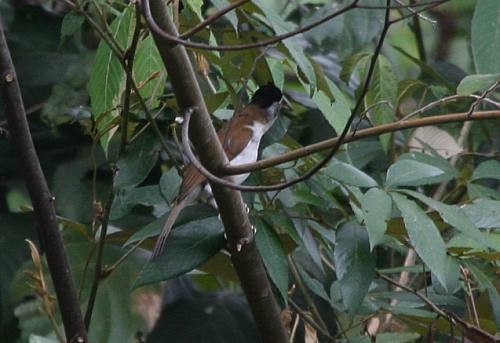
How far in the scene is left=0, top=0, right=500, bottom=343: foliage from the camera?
175 centimetres

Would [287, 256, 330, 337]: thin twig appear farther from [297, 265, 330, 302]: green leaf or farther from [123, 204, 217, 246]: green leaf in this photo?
[123, 204, 217, 246]: green leaf

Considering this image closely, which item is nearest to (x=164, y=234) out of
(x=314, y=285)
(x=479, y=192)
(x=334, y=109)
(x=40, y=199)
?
(x=40, y=199)

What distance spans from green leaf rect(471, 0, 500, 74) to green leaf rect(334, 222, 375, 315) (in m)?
0.35

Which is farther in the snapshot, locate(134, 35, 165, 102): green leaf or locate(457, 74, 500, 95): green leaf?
locate(134, 35, 165, 102): green leaf

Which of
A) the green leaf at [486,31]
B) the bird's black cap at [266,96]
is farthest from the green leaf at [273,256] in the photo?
the green leaf at [486,31]

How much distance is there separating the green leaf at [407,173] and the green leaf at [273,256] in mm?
213

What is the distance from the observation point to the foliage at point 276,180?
5.75ft

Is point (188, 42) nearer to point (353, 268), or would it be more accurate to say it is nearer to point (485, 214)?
point (353, 268)

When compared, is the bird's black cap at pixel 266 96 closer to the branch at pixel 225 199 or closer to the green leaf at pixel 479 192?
the branch at pixel 225 199

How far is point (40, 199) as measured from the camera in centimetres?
168

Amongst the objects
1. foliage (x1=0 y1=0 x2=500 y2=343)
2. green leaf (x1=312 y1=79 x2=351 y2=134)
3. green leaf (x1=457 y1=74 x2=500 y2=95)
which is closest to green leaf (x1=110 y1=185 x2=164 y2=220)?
foliage (x1=0 y1=0 x2=500 y2=343)

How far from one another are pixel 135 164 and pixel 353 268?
0.40 meters

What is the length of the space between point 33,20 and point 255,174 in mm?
1139

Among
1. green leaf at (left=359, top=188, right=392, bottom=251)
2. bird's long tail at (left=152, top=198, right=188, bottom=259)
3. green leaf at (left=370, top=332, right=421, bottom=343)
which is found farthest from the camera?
green leaf at (left=370, top=332, right=421, bottom=343)
